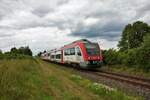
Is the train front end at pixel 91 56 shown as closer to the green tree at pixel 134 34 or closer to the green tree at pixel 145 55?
the green tree at pixel 145 55

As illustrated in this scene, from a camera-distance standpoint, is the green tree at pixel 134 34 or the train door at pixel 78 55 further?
the green tree at pixel 134 34

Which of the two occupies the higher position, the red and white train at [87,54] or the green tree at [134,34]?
the green tree at [134,34]

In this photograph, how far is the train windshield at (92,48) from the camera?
24562 millimetres

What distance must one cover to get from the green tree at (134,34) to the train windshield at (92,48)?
106 feet

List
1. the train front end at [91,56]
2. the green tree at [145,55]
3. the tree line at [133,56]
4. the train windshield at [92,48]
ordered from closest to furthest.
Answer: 1. the green tree at [145,55]
2. the tree line at [133,56]
3. the train front end at [91,56]
4. the train windshield at [92,48]

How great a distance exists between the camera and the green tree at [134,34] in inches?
2253

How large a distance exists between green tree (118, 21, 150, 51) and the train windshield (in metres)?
32.2

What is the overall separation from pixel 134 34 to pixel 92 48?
3626cm

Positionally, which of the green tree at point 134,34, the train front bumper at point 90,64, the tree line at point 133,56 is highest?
the green tree at point 134,34

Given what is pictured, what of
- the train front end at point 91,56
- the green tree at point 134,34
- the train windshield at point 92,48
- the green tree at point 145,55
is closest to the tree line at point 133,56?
the green tree at point 145,55

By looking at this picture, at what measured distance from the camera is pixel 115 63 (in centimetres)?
2719

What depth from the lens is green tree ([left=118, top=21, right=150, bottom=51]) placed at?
188ft

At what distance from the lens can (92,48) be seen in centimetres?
2503

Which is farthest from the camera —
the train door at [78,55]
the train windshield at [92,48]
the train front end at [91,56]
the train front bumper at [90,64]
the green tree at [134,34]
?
the green tree at [134,34]
